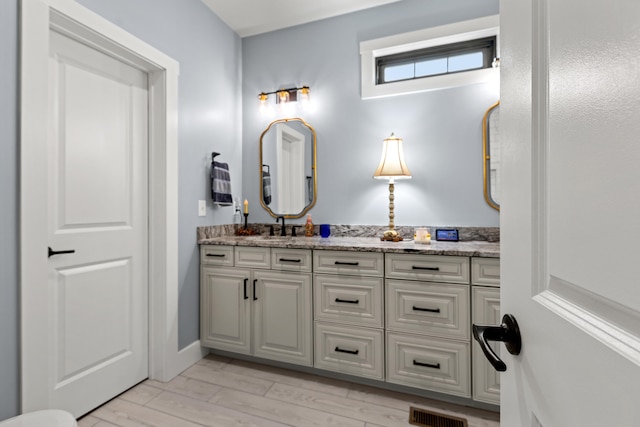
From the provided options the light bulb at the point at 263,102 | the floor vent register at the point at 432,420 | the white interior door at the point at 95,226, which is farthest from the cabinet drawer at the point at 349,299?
the light bulb at the point at 263,102

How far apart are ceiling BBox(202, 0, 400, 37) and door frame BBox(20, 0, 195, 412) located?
784 millimetres

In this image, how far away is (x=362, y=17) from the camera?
2629 mm

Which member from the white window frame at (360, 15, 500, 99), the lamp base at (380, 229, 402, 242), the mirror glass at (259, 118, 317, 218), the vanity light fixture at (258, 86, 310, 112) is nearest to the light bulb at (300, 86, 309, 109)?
the vanity light fixture at (258, 86, 310, 112)

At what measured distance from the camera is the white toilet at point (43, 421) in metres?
1.19

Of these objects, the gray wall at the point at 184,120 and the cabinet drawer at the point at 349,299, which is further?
the cabinet drawer at the point at 349,299

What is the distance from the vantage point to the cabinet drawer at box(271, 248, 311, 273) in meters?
2.14

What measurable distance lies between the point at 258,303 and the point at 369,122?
1653 mm

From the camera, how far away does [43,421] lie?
1211 mm

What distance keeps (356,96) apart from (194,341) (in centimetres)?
232

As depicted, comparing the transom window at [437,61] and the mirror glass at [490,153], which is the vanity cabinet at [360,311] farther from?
the transom window at [437,61]

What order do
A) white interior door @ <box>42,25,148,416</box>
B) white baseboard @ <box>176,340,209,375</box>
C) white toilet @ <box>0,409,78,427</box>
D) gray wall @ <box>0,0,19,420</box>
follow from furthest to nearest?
1. white baseboard @ <box>176,340,209,375</box>
2. white interior door @ <box>42,25,148,416</box>
3. gray wall @ <box>0,0,19,420</box>
4. white toilet @ <box>0,409,78,427</box>

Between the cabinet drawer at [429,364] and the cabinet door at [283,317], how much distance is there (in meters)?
0.56

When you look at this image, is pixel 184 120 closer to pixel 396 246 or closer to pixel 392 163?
pixel 392 163

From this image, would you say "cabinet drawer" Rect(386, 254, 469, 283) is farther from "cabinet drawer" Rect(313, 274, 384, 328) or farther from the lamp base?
the lamp base
